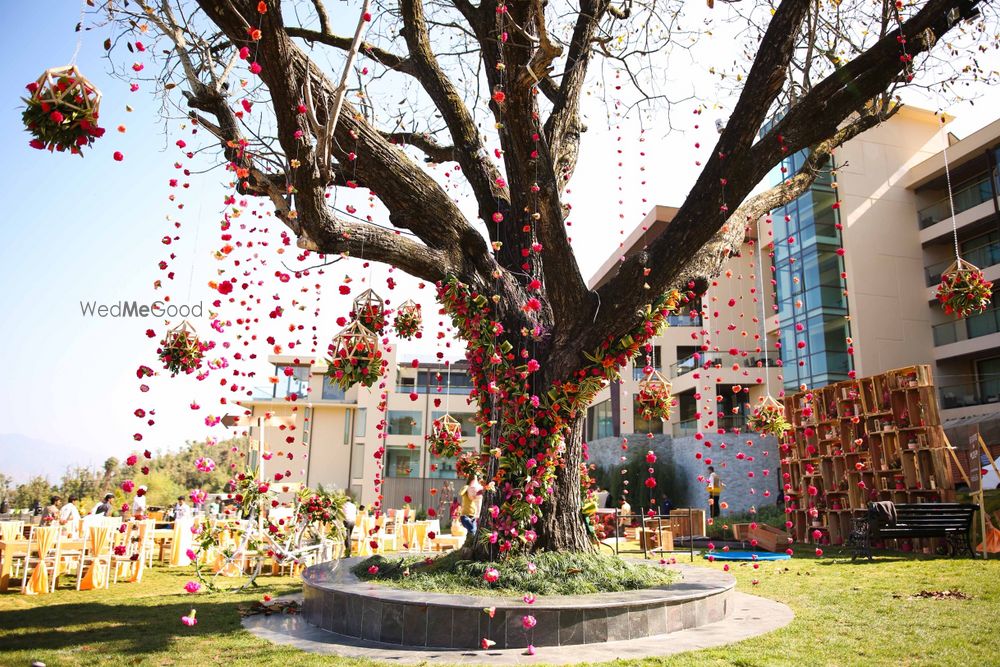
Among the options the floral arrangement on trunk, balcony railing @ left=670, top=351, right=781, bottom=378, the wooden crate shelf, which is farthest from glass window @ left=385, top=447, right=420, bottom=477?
the floral arrangement on trunk

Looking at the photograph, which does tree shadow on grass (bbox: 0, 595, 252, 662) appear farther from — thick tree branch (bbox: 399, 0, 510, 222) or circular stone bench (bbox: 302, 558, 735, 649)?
thick tree branch (bbox: 399, 0, 510, 222)

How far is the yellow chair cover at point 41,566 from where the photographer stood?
9094 millimetres

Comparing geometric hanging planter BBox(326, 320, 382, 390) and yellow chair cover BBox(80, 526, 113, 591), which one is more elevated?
geometric hanging planter BBox(326, 320, 382, 390)

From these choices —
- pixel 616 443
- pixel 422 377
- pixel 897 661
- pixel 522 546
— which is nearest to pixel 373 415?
pixel 422 377

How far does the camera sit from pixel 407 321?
6.94 m

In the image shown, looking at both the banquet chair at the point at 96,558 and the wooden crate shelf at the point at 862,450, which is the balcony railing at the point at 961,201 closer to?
the wooden crate shelf at the point at 862,450

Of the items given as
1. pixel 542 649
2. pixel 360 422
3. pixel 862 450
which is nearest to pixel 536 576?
pixel 542 649

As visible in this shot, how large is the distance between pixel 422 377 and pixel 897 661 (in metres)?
33.4

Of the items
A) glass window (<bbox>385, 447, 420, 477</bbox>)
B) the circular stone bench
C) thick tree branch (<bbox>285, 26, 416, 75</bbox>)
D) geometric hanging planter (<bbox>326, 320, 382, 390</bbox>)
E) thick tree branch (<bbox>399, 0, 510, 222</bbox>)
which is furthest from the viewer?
glass window (<bbox>385, 447, 420, 477</bbox>)

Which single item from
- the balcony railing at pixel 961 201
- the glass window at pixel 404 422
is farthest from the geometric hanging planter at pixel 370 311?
the glass window at pixel 404 422

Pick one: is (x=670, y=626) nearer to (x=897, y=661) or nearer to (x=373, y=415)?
(x=897, y=661)

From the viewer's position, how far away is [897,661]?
15.4ft

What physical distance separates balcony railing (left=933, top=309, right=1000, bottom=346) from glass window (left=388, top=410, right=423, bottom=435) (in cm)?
2283

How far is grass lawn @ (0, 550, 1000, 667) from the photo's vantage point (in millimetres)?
4875
